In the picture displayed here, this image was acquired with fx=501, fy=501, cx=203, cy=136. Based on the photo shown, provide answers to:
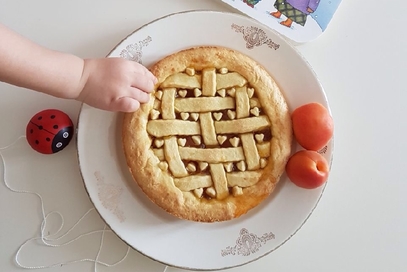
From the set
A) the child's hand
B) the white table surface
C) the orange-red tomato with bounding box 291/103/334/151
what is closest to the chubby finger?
the child's hand

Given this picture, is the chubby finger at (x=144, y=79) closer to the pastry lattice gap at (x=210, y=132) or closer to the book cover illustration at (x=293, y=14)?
the pastry lattice gap at (x=210, y=132)

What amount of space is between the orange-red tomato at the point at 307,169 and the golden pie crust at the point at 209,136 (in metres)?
0.02

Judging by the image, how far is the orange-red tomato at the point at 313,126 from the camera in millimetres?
786

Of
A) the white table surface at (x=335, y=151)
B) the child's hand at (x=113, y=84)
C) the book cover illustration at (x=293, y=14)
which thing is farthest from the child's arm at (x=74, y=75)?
the book cover illustration at (x=293, y=14)

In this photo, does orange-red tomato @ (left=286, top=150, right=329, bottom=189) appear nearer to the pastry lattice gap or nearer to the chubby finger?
the pastry lattice gap

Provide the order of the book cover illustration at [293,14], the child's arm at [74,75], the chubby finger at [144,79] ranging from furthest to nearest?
1. the book cover illustration at [293,14]
2. the chubby finger at [144,79]
3. the child's arm at [74,75]

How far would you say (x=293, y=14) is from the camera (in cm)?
91

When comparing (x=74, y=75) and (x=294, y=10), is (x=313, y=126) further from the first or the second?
(x=74, y=75)

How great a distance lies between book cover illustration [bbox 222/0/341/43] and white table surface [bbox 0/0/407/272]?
0.06 ft

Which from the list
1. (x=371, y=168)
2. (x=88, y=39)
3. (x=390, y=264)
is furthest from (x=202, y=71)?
(x=390, y=264)

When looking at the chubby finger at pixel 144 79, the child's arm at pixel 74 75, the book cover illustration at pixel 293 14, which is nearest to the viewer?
the child's arm at pixel 74 75

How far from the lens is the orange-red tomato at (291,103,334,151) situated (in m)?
0.79

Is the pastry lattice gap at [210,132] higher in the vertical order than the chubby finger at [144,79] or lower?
lower

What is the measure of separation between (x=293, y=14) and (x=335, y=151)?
0.26m
